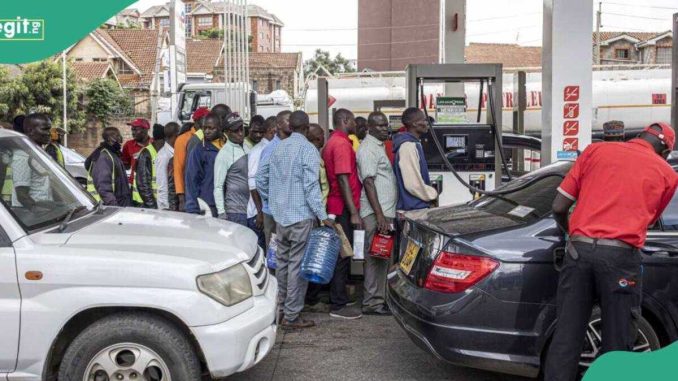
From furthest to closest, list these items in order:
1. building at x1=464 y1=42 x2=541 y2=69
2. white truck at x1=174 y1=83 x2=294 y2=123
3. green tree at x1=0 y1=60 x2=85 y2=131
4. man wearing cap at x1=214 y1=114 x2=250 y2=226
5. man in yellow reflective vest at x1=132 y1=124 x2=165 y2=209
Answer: building at x1=464 y1=42 x2=541 y2=69 → green tree at x1=0 y1=60 x2=85 y2=131 → white truck at x1=174 y1=83 x2=294 y2=123 → man in yellow reflective vest at x1=132 y1=124 x2=165 y2=209 → man wearing cap at x1=214 y1=114 x2=250 y2=226

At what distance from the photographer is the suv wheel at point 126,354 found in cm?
421

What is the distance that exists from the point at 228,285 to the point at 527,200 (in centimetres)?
221

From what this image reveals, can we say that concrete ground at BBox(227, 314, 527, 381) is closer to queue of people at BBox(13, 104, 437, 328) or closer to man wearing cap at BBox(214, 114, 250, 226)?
queue of people at BBox(13, 104, 437, 328)

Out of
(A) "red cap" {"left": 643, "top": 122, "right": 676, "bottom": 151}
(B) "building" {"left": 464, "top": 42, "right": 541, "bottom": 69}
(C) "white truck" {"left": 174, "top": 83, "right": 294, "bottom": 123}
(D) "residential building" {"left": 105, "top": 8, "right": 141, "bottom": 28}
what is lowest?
(A) "red cap" {"left": 643, "top": 122, "right": 676, "bottom": 151}

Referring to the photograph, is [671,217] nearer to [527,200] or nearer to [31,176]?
[527,200]

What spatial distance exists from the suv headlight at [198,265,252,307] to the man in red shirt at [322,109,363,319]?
237 centimetres

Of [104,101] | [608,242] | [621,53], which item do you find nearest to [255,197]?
[608,242]

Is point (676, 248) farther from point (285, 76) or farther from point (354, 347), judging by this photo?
point (285, 76)

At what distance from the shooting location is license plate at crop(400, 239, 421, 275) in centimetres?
513

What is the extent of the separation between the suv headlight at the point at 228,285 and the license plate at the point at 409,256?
3.90 feet

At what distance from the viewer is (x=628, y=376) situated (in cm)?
415

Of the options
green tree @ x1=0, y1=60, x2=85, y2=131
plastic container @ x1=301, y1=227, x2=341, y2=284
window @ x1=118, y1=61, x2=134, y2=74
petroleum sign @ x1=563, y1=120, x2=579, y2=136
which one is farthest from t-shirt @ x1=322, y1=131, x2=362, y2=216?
window @ x1=118, y1=61, x2=134, y2=74

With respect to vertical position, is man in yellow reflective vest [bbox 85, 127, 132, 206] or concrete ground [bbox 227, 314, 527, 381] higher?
man in yellow reflective vest [bbox 85, 127, 132, 206]

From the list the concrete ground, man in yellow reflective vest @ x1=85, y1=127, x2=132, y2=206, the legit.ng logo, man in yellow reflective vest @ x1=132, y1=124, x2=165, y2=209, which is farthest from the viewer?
man in yellow reflective vest @ x1=132, y1=124, x2=165, y2=209
